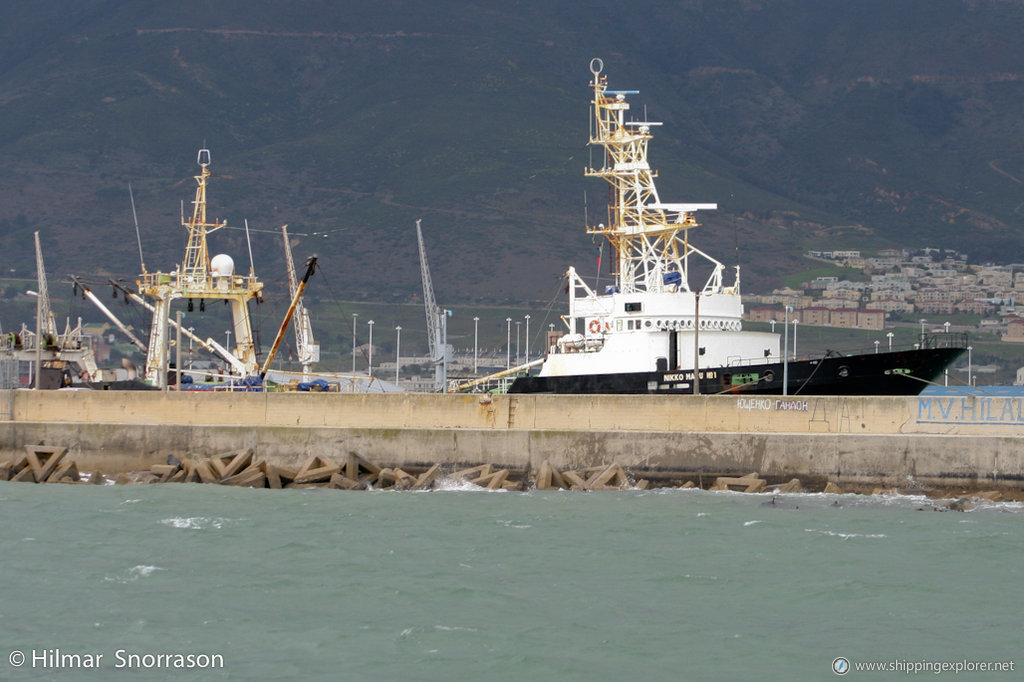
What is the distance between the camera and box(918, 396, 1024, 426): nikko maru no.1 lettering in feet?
99.6

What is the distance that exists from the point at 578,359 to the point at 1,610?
27.5 metres

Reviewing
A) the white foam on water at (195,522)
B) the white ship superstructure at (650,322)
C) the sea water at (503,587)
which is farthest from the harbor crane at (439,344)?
the sea water at (503,587)

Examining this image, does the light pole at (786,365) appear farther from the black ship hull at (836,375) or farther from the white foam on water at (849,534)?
the white foam on water at (849,534)

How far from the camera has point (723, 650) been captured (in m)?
17.3

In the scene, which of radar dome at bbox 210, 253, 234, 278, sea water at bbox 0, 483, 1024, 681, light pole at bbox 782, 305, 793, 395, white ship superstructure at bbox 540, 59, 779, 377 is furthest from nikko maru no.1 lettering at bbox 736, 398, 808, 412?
radar dome at bbox 210, 253, 234, 278

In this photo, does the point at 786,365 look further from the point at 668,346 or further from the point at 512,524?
the point at 512,524

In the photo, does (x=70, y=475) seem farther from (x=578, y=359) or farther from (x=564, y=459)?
(x=578, y=359)

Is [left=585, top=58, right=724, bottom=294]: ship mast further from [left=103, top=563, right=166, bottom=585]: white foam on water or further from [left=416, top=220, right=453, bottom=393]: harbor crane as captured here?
[left=103, top=563, right=166, bottom=585]: white foam on water

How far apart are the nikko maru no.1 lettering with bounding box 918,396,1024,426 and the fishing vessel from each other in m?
8.16

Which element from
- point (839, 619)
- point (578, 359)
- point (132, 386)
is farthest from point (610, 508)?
point (132, 386)

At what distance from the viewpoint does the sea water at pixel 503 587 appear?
16.9 m

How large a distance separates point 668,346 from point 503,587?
24003 mm

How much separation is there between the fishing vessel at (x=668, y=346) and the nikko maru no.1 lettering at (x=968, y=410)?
26.8 ft

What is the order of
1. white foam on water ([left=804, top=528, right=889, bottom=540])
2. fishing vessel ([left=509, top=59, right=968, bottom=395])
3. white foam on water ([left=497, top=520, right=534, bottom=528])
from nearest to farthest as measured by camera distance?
white foam on water ([left=804, top=528, right=889, bottom=540]) < white foam on water ([left=497, top=520, right=534, bottom=528]) < fishing vessel ([left=509, top=59, right=968, bottom=395])
